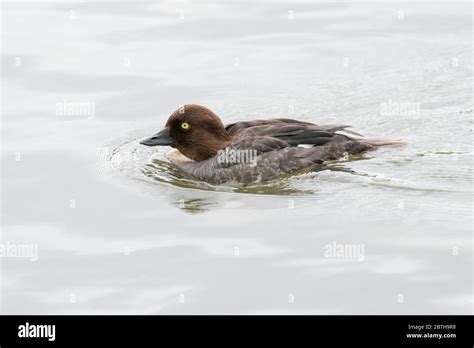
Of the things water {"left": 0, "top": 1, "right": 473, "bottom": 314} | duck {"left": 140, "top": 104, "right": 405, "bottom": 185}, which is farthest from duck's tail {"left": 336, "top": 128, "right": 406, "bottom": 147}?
water {"left": 0, "top": 1, "right": 473, "bottom": 314}

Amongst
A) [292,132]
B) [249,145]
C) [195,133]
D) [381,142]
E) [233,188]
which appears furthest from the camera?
[381,142]

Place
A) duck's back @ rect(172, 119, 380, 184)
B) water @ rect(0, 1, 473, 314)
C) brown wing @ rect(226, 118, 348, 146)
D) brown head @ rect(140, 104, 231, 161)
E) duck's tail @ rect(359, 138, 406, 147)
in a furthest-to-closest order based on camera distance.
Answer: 1. duck's tail @ rect(359, 138, 406, 147)
2. brown head @ rect(140, 104, 231, 161)
3. brown wing @ rect(226, 118, 348, 146)
4. duck's back @ rect(172, 119, 380, 184)
5. water @ rect(0, 1, 473, 314)

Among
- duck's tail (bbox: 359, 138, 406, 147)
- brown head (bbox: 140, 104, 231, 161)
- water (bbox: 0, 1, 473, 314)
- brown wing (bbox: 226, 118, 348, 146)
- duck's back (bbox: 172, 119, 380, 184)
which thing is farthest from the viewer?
duck's tail (bbox: 359, 138, 406, 147)

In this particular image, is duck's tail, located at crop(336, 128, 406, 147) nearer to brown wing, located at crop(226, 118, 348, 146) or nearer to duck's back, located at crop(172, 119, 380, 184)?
duck's back, located at crop(172, 119, 380, 184)

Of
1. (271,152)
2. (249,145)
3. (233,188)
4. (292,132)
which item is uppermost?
(292,132)

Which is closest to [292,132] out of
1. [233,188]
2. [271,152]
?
[271,152]

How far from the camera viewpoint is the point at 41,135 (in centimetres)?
1619

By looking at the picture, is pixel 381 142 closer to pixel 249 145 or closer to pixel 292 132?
pixel 292 132

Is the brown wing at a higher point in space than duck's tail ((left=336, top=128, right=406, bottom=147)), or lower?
higher

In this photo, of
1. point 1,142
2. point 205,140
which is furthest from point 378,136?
point 1,142

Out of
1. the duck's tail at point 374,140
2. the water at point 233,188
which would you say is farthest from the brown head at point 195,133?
the duck's tail at point 374,140

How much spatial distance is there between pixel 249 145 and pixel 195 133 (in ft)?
2.79

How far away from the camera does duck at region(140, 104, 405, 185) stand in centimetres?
1455

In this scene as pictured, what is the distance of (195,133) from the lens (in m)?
14.9
